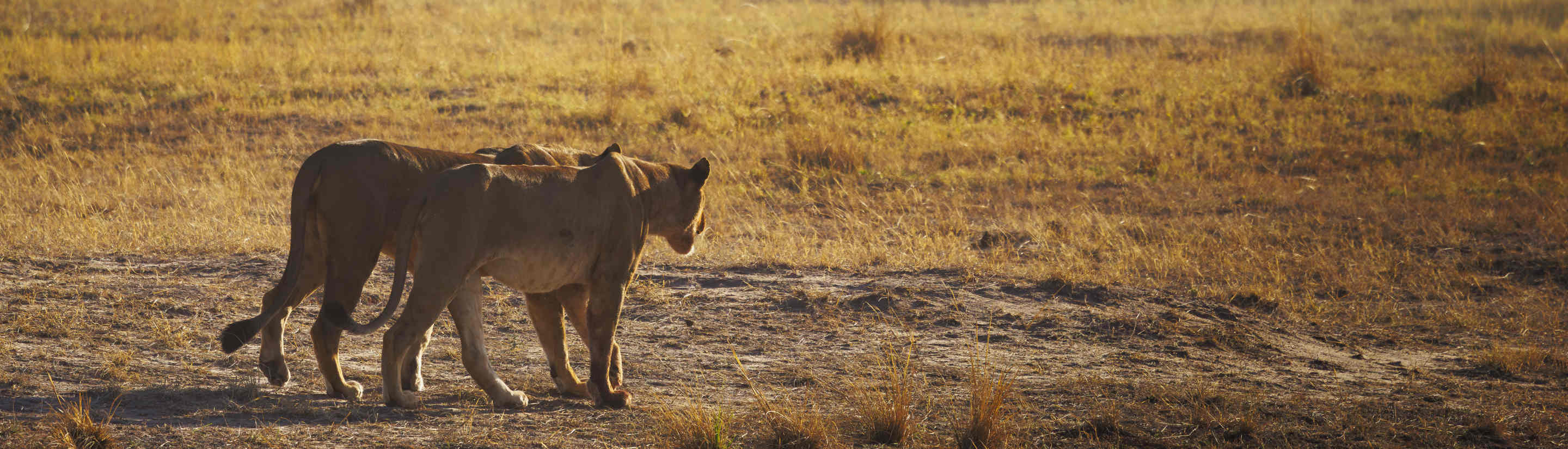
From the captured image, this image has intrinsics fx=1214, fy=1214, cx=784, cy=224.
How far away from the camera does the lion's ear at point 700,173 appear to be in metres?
5.57

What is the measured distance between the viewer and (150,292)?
706cm

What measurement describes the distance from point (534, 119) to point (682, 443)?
31.8ft

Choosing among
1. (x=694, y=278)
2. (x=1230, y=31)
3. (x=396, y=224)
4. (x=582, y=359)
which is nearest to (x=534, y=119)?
(x=694, y=278)

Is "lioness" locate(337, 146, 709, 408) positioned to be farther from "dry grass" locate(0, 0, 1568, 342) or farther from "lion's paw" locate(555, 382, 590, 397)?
"dry grass" locate(0, 0, 1568, 342)

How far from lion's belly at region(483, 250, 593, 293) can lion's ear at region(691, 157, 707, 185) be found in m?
0.78

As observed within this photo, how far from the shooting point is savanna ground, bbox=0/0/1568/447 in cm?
526

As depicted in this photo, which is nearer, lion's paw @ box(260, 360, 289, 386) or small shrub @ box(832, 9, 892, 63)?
lion's paw @ box(260, 360, 289, 386)

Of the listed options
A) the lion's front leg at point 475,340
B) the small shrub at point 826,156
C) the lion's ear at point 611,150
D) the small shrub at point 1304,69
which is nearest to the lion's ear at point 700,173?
the lion's ear at point 611,150

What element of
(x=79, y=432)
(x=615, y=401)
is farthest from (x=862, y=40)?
(x=79, y=432)

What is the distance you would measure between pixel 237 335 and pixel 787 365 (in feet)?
8.75

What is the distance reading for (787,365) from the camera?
6.25 metres

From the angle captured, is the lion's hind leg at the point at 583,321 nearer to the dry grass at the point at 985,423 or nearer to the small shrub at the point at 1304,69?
the dry grass at the point at 985,423

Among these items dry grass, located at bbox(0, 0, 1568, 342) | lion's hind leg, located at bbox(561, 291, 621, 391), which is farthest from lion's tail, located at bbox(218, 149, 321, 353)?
dry grass, located at bbox(0, 0, 1568, 342)

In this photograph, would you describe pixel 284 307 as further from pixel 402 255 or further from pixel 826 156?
pixel 826 156
